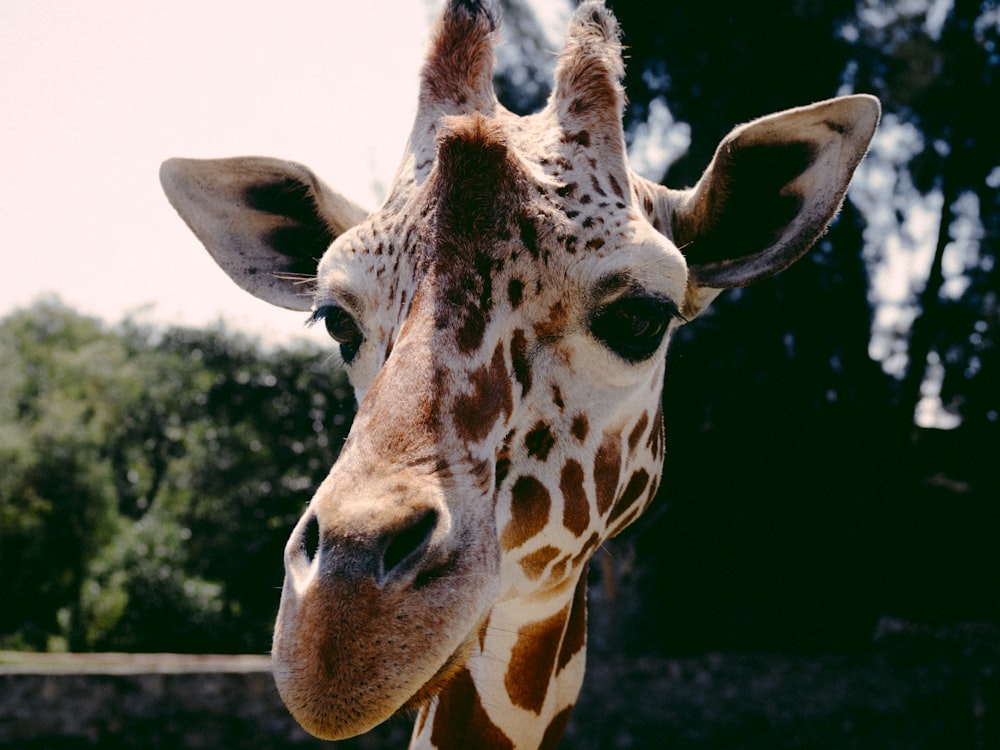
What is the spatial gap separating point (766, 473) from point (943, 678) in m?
3.36

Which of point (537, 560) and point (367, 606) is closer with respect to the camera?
point (367, 606)

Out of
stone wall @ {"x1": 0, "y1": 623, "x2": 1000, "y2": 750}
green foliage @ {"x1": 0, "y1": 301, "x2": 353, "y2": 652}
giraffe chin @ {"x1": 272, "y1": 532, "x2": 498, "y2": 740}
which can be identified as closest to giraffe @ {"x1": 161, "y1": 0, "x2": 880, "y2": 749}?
giraffe chin @ {"x1": 272, "y1": 532, "x2": 498, "y2": 740}

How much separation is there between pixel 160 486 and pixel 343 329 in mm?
41977

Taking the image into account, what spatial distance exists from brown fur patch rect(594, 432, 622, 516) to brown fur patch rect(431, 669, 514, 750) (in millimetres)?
667

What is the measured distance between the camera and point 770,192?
2.51 m

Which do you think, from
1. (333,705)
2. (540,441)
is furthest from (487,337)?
(333,705)

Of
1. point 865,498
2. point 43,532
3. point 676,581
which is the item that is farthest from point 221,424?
point 865,498

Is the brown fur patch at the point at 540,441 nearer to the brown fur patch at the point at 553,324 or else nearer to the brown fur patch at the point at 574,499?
the brown fur patch at the point at 574,499

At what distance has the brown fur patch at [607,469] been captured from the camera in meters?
2.10

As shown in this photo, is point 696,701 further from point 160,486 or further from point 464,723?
point 160,486

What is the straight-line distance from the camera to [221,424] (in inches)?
1029

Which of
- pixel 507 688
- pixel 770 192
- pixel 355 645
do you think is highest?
pixel 770 192

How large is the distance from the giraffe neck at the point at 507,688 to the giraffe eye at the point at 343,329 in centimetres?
82

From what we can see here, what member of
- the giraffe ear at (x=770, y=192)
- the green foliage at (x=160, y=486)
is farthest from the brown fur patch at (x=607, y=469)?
the green foliage at (x=160, y=486)
